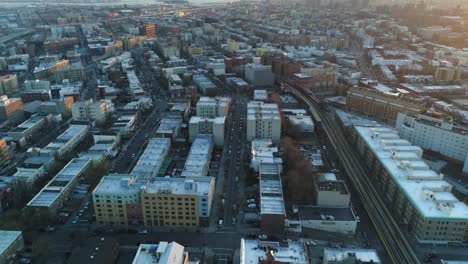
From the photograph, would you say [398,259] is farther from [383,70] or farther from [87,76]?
[87,76]

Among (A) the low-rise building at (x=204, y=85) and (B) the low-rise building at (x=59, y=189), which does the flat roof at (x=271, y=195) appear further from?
(A) the low-rise building at (x=204, y=85)

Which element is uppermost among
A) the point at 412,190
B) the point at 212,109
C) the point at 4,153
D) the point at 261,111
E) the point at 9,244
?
the point at 261,111

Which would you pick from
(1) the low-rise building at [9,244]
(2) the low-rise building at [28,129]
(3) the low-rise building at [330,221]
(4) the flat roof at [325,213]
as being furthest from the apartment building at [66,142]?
(3) the low-rise building at [330,221]

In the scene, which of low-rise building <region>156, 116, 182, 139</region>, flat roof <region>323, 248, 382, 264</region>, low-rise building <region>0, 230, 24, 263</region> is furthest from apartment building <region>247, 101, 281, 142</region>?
low-rise building <region>0, 230, 24, 263</region>

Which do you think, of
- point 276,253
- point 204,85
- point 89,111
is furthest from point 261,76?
point 276,253

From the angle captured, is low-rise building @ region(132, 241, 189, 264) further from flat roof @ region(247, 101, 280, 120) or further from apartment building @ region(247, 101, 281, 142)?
flat roof @ region(247, 101, 280, 120)

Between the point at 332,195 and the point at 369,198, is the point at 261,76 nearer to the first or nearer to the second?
the point at 369,198

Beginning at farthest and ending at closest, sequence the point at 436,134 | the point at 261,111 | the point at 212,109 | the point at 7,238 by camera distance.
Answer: the point at 212,109 → the point at 261,111 → the point at 436,134 → the point at 7,238
